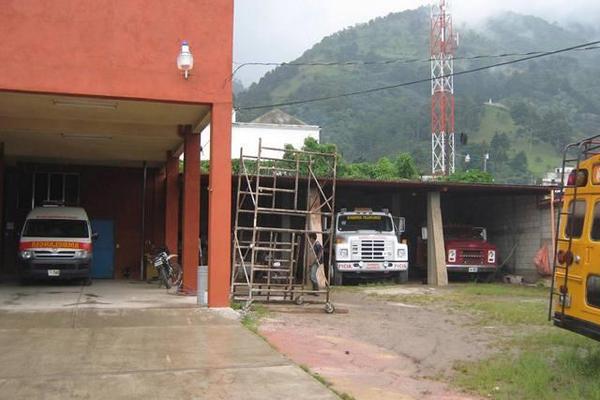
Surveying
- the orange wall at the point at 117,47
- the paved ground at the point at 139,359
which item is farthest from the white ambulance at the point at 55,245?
the orange wall at the point at 117,47

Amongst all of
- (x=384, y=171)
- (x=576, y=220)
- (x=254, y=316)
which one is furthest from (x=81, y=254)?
(x=384, y=171)

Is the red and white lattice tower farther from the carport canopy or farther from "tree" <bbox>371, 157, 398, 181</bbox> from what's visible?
the carport canopy

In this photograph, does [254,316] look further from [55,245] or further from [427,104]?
[427,104]

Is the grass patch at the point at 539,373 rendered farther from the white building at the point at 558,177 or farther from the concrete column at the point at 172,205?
the concrete column at the point at 172,205

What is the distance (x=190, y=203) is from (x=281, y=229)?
395 cm

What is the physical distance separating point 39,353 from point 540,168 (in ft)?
251

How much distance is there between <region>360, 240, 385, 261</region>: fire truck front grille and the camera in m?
22.4

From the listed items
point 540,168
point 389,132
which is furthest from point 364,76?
point 540,168

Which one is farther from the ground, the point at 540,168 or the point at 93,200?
the point at 540,168

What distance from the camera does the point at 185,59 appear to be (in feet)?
43.7

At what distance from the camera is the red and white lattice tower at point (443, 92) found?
5469 centimetres

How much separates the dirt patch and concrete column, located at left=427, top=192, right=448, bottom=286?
8237 millimetres

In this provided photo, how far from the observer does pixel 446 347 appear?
10852 millimetres

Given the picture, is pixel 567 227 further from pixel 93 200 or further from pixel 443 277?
pixel 93 200
